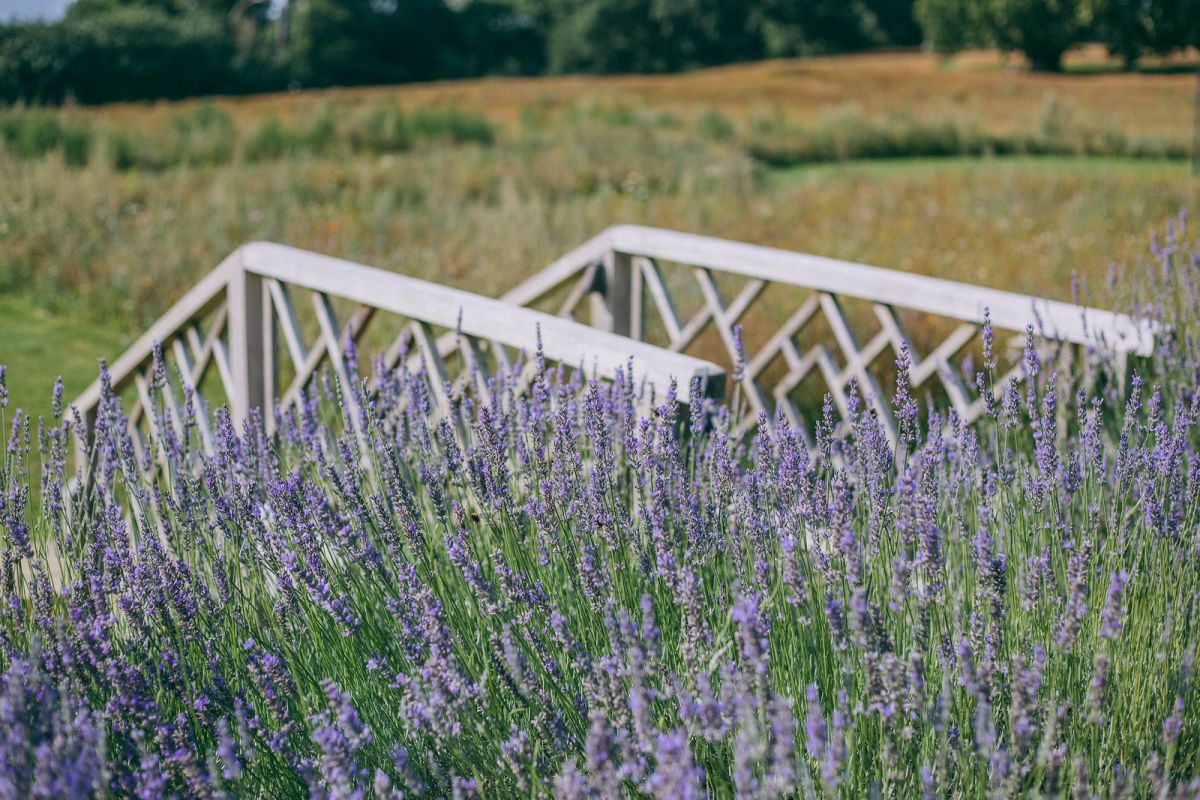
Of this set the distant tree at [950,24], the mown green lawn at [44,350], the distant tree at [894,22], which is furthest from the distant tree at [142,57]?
the mown green lawn at [44,350]

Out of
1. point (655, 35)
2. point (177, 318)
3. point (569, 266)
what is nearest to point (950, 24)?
point (655, 35)

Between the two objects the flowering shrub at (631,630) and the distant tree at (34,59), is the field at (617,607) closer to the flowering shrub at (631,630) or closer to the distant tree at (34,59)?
the flowering shrub at (631,630)

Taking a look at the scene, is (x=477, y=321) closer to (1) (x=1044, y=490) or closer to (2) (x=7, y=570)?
(2) (x=7, y=570)

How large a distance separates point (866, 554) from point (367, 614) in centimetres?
86

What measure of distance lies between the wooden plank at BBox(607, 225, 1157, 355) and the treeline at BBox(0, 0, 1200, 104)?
1249 cm

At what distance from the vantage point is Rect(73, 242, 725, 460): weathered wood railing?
2785mm

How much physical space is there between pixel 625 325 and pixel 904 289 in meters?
1.42

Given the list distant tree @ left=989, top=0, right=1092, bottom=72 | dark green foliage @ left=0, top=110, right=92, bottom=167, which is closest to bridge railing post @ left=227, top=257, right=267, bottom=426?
dark green foliage @ left=0, top=110, right=92, bottom=167

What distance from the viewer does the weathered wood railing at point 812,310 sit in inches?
130

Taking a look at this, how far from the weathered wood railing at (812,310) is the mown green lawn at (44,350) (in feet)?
9.97

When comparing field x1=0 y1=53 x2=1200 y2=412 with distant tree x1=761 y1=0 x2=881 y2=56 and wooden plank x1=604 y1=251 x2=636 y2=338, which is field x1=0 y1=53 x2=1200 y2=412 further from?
distant tree x1=761 y1=0 x2=881 y2=56

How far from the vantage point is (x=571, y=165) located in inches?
500

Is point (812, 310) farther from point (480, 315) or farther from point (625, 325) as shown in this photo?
point (480, 315)

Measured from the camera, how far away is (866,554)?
6.30 ft
